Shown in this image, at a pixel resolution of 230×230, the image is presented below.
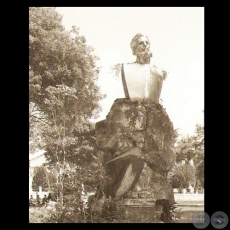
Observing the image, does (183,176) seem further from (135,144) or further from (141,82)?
(141,82)

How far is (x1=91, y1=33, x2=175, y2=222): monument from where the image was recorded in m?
9.77

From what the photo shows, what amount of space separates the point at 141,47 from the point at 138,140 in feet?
5.73

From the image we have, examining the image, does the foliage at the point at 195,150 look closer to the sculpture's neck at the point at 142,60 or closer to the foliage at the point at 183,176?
the foliage at the point at 183,176

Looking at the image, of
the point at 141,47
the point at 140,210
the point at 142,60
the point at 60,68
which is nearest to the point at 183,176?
the point at 140,210

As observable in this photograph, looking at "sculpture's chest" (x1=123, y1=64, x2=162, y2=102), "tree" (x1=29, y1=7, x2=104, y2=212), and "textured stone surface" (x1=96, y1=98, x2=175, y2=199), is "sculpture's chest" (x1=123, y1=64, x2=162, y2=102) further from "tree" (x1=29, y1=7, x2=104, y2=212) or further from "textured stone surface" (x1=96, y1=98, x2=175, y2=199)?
"tree" (x1=29, y1=7, x2=104, y2=212)

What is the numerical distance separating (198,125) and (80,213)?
107 inches

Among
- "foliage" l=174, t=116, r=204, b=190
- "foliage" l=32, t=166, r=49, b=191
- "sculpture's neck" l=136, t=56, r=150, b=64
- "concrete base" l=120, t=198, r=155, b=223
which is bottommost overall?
"concrete base" l=120, t=198, r=155, b=223

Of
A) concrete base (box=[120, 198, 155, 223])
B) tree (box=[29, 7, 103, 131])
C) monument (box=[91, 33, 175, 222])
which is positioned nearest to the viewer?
concrete base (box=[120, 198, 155, 223])

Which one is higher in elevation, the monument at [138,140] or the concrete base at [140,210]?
the monument at [138,140]

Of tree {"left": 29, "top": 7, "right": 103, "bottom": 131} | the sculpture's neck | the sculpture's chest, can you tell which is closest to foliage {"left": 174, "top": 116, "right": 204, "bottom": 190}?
the sculpture's chest

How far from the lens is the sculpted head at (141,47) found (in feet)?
32.9

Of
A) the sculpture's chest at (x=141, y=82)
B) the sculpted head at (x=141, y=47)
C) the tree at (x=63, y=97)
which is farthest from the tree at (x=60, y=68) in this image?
→ the sculpted head at (x=141, y=47)
